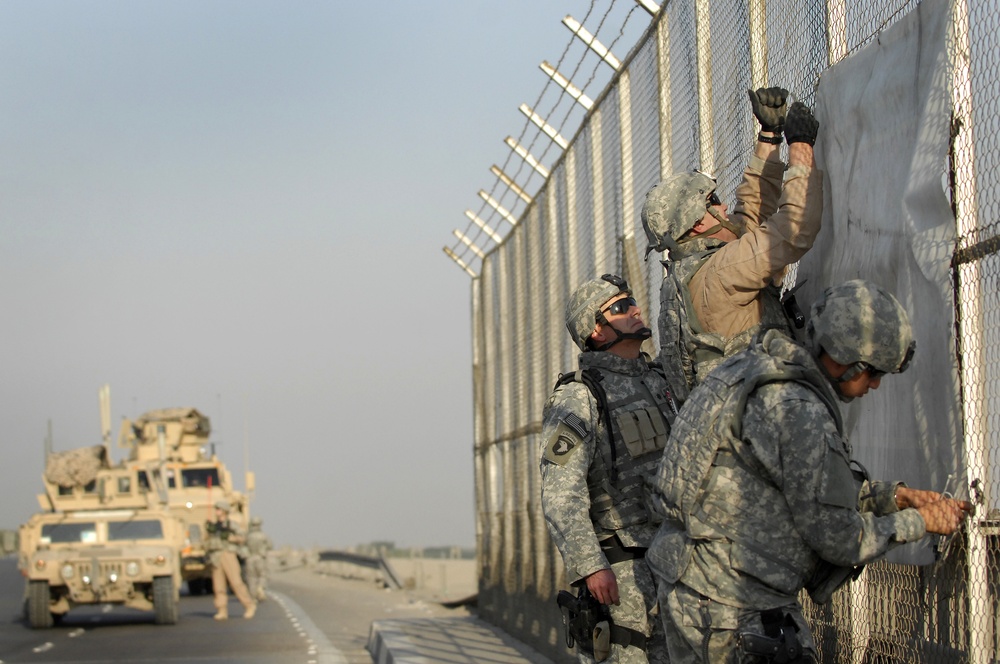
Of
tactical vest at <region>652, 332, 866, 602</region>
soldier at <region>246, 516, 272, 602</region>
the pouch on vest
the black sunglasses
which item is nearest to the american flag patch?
the pouch on vest

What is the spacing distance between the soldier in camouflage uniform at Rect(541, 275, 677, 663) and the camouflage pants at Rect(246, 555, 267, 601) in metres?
16.0

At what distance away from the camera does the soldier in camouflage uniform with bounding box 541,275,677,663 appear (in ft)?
15.6

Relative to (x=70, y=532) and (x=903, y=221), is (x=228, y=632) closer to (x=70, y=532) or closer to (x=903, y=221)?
(x=70, y=532)

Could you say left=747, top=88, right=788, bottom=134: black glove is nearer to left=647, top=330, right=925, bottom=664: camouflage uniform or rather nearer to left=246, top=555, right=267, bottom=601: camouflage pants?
left=647, top=330, right=925, bottom=664: camouflage uniform

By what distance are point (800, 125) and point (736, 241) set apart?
14.7 inches

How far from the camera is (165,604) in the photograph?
18.0 meters

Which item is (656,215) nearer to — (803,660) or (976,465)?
(976,465)

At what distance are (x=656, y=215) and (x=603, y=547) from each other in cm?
119

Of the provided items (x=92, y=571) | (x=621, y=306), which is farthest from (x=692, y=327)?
(x=92, y=571)

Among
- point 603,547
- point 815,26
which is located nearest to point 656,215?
point 815,26

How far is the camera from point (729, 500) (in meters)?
3.45

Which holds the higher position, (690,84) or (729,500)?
(690,84)

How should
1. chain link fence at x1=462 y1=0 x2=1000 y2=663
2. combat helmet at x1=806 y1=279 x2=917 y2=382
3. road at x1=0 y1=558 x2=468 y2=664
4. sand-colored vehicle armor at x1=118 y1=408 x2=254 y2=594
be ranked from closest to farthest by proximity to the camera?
combat helmet at x1=806 y1=279 x2=917 y2=382
chain link fence at x1=462 y1=0 x2=1000 y2=663
road at x1=0 y1=558 x2=468 y2=664
sand-colored vehicle armor at x1=118 y1=408 x2=254 y2=594

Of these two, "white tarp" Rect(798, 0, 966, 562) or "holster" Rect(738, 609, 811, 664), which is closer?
"holster" Rect(738, 609, 811, 664)
